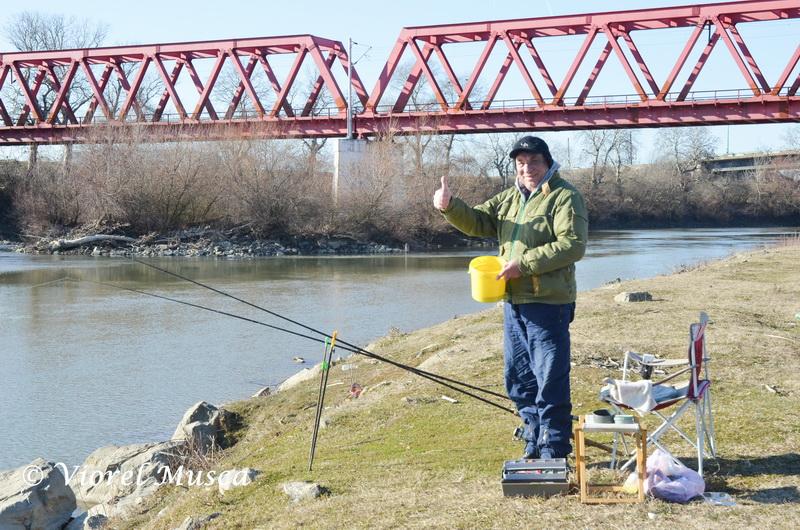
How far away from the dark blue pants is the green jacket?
91 mm

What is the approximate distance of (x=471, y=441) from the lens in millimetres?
6512

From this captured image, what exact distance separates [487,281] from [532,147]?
853mm

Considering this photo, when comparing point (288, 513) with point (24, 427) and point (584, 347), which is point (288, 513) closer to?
point (584, 347)

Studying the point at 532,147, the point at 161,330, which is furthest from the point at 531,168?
the point at 161,330

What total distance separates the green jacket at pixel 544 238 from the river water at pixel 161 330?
18.1 ft

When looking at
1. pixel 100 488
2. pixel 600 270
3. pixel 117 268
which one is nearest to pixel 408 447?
pixel 100 488

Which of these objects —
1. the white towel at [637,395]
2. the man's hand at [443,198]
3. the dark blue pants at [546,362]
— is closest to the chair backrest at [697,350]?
the white towel at [637,395]

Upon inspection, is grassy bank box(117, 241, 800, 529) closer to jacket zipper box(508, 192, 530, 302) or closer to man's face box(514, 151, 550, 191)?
jacket zipper box(508, 192, 530, 302)

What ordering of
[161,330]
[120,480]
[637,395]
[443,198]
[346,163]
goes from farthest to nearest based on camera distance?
[346,163], [161,330], [120,480], [443,198], [637,395]

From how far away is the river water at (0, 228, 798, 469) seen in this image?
A: 10.6 meters

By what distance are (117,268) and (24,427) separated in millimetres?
21958

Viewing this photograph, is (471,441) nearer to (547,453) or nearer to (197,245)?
Result: (547,453)

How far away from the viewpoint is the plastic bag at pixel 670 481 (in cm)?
487

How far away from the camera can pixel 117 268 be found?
31.4 m
